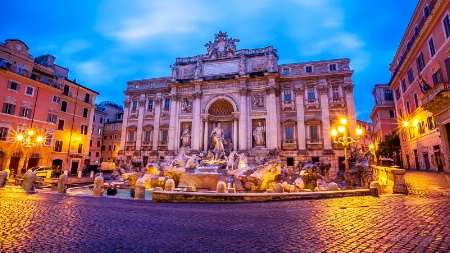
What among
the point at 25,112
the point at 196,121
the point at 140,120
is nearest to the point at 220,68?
the point at 196,121

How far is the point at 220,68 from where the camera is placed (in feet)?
101

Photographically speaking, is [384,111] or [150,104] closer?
[150,104]

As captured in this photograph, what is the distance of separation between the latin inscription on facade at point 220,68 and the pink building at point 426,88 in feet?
62.6

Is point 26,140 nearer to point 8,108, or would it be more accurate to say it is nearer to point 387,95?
point 8,108

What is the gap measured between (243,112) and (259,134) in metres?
3.48

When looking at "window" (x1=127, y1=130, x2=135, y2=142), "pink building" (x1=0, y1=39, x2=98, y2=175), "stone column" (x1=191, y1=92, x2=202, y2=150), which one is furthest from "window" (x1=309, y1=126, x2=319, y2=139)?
"pink building" (x1=0, y1=39, x2=98, y2=175)

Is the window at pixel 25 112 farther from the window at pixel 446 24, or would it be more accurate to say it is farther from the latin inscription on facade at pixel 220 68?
the window at pixel 446 24

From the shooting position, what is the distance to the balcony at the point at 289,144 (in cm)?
2647

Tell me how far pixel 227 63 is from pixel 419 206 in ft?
86.4

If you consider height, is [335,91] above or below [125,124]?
above

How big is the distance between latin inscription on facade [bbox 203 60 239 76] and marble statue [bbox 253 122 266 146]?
330 inches

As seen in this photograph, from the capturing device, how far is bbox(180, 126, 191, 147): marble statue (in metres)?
29.6

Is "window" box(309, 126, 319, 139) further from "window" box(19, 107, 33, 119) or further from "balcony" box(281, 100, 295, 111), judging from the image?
"window" box(19, 107, 33, 119)

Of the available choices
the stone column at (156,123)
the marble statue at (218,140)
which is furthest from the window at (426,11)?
the stone column at (156,123)
